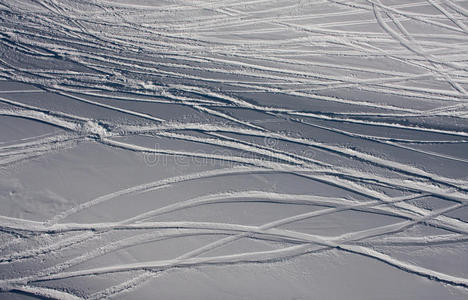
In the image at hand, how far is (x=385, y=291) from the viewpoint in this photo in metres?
2.78

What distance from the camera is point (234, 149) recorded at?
10.5ft

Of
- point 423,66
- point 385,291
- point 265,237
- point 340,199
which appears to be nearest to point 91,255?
point 265,237

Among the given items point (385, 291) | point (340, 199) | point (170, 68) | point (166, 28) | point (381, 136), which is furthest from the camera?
point (166, 28)

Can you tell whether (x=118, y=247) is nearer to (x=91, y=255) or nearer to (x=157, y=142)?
(x=91, y=255)

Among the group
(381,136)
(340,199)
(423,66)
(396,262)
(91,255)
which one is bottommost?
(91,255)

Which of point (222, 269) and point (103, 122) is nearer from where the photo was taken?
point (222, 269)

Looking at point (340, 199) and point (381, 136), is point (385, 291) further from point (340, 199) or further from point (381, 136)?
point (381, 136)

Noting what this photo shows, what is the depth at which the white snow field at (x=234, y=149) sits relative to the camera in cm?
283

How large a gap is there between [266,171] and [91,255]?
173 centimetres

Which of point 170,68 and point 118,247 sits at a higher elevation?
point 170,68

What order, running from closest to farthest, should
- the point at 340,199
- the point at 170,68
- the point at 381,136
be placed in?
the point at 340,199 < the point at 381,136 < the point at 170,68

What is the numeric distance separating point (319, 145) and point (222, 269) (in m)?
1.47

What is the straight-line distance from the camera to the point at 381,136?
3.22 meters

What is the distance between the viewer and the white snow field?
9.27 ft
